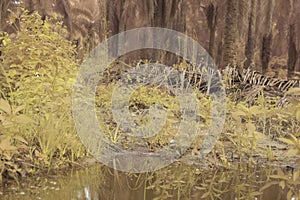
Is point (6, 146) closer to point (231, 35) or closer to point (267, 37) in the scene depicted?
point (231, 35)

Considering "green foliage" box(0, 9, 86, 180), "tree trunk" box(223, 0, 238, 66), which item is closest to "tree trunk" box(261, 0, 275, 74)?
"tree trunk" box(223, 0, 238, 66)

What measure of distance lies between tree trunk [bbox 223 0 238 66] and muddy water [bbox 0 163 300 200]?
9.88ft

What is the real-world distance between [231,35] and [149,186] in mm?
3710

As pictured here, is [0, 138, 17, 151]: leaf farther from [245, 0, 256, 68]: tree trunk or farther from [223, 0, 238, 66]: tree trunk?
[245, 0, 256, 68]: tree trunk

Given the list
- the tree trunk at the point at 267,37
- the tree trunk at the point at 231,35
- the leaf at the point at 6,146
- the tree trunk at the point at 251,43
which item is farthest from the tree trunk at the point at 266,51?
the leaf at the point at 6,146

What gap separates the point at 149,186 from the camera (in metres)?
1.94

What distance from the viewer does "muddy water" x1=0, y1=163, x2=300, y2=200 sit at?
180 centimetres

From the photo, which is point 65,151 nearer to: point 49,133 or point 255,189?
point 49,133

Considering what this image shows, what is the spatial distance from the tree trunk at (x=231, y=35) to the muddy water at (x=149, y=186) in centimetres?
301

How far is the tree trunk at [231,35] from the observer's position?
5148mm

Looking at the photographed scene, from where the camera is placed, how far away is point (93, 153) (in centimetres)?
249

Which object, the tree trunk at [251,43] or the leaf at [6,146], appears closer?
the leaf at [6,146]

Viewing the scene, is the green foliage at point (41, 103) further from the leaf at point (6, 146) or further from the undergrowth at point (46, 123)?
the leaf at point (6, 146)

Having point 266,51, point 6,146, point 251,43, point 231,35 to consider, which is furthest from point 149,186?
point 266,51
